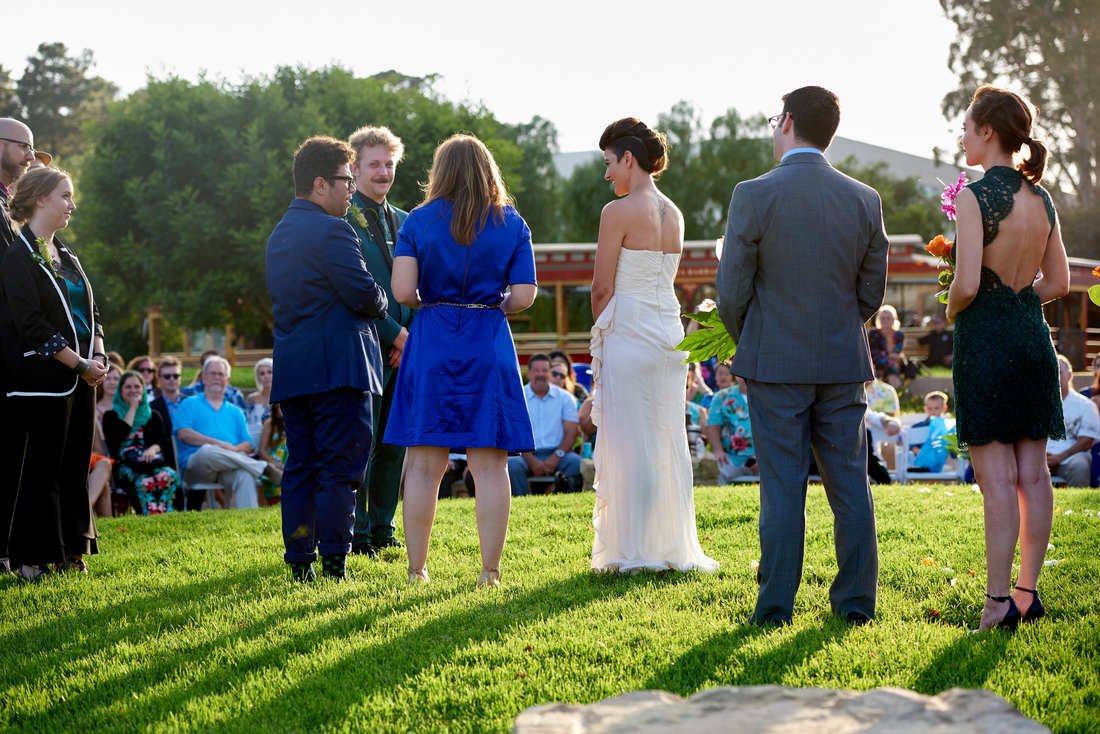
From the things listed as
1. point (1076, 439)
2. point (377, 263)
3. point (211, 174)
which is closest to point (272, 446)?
point (377, 263)

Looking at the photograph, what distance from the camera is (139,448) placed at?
37.0ft

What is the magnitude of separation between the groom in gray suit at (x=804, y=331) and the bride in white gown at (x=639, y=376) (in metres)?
1.34

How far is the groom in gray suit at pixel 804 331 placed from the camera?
4.75 m

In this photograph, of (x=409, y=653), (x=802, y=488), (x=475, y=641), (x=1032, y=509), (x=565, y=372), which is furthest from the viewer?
(x=565, y=372)

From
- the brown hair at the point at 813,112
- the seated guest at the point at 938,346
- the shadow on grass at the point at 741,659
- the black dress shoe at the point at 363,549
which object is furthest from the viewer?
the seated guest at the point at 938,346

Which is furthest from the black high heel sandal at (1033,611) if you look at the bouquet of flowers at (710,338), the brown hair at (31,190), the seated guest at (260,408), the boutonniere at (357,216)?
the seated guest at (260,408)

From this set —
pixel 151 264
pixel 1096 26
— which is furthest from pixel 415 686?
pixel 1096 26

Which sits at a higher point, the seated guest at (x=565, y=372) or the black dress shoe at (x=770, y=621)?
the seated guest at (x=565, y=372)

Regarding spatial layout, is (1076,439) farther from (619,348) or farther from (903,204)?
(903,204)

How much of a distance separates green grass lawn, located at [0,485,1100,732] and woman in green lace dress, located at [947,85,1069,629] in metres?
0.36

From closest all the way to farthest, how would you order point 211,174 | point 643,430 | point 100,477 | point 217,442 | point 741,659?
point 741,659 → point 643,430 → point 100,477 → point 217,442 → point 211,174

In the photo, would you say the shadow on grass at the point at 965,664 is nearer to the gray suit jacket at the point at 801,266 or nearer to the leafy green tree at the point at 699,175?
the gray suit jacket at the point at 801,266

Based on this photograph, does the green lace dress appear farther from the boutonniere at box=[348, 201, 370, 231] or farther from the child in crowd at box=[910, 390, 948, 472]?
the child in crowd at box=[910, 390, 948, 472]

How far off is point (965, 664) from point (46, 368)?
4968 millimetres
